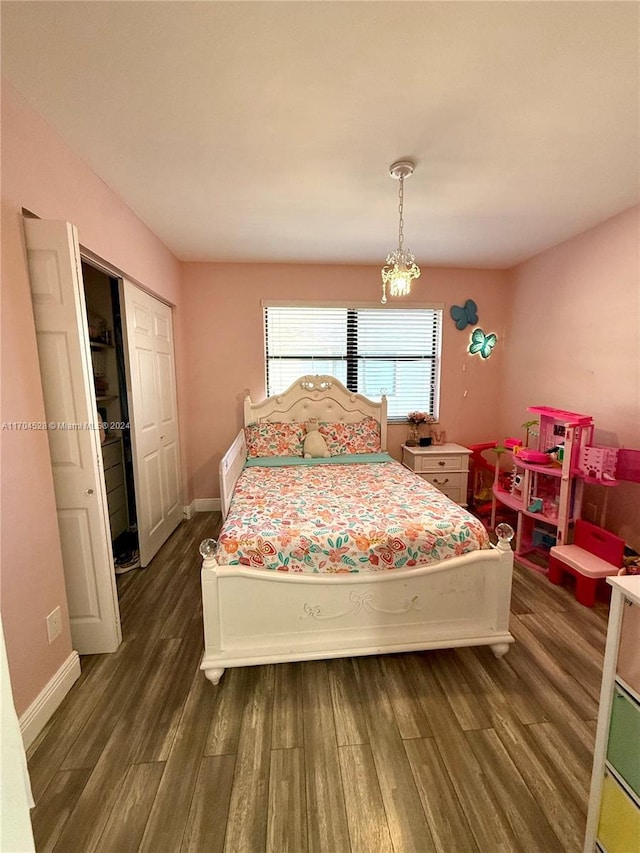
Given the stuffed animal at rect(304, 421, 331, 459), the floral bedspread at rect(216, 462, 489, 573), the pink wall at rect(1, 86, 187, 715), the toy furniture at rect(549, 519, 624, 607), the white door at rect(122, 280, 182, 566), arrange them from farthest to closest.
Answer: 1. the stuffed animal at rect(304, 421, 331, 459)
2. the white door at rect(122, 280, 182, 566)
3. the toy furniture at rect(549, 519, 624, 607)
4. the floral bedspread at rect(216, 462, 489, 573)
5. the pink wall at rect(1, 86, 187, 715)

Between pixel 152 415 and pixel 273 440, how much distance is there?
3.41ft

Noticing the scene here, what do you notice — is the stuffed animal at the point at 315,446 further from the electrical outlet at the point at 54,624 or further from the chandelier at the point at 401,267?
the electrical outlet at the point at 54,624

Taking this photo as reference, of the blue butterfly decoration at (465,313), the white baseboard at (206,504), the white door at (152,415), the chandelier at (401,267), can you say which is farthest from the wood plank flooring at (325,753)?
the blue butterfly decoration at (465,313)

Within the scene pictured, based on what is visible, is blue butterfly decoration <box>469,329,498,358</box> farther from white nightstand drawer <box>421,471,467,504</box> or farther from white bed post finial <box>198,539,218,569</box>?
white bed post finial <box>198,539,218,569</box>

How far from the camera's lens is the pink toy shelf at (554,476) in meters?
2.25

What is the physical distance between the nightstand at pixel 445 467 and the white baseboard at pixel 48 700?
283 centimetres

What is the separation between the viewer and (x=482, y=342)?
359 centimetres

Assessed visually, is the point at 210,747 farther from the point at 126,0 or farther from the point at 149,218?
the point at 149,218

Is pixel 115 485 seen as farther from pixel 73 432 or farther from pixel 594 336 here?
pixel 594 336

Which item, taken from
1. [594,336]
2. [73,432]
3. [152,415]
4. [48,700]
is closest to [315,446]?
[152,415]

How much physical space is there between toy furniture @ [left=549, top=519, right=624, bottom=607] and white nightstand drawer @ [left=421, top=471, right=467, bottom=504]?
1.10 m

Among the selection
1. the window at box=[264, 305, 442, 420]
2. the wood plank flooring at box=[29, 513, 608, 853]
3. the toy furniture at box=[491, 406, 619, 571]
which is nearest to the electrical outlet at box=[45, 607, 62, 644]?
the wood plank flooring at box=[29, 513, 608, 853]

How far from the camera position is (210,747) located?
1.36 metres

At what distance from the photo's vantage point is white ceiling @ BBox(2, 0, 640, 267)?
1.11 meters
